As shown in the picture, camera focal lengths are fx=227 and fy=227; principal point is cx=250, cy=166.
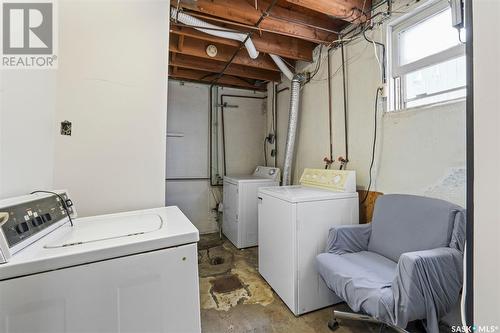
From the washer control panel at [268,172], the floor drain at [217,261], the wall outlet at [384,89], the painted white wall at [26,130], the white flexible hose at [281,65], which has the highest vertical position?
the white flexible hose at [281,65]

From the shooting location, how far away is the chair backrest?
4.40ft

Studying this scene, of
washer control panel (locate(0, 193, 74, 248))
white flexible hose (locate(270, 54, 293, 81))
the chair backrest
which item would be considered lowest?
the chair backrest

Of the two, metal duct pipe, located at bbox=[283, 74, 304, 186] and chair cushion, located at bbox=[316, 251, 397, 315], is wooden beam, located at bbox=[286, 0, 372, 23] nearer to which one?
metal duct pipe, located at bbox=[283, 74, 304, 186]

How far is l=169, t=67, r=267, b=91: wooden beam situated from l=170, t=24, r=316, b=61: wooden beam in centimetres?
101

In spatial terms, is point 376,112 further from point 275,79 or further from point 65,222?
point 65,222

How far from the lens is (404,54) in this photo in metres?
1.86

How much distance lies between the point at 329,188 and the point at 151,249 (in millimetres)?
1684

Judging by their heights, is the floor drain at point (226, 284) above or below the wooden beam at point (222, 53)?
below

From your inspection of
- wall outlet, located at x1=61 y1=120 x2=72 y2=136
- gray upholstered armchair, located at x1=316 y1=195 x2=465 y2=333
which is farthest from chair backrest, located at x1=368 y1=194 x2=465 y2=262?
wall outlet, located at x1=61 y1=120 x2=72 y2=136

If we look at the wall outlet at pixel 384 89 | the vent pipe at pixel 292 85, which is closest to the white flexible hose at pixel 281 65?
the vent pipe at pixel 292 85
